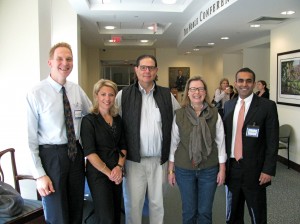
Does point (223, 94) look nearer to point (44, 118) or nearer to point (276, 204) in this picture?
point (276, 204)

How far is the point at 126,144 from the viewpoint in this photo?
2369 mm

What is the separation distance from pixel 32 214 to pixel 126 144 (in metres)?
0.98

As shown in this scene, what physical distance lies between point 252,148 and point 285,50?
393cm

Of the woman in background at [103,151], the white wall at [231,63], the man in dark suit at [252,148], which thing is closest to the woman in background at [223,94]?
the white wall at [231,63]

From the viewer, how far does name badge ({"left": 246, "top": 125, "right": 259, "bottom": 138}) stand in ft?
7.46

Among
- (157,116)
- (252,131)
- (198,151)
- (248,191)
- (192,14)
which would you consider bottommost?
(248,191)

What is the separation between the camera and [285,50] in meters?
5.51

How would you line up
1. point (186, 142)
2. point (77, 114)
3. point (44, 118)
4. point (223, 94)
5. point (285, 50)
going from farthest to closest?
point (223, 94)
point (285, 50)
point (186, 142)
point (77, 114)
point (44, 118)

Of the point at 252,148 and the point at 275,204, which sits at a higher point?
the point at 252,148

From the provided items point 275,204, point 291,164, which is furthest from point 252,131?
point 291,164

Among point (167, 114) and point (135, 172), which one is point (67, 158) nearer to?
point (135, 172)

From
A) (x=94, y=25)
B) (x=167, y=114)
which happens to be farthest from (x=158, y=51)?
(x=167, y=114)

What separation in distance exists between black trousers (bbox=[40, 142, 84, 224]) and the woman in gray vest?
2.55 feet

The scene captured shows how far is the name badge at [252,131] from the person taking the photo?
2.27 meters
